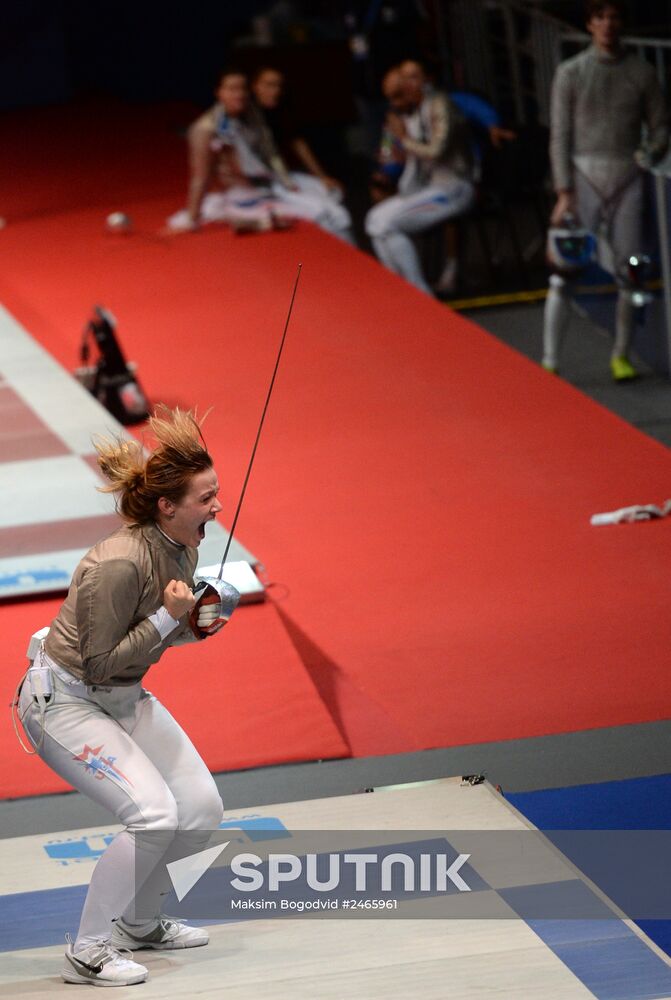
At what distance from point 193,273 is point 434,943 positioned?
7.16 metres

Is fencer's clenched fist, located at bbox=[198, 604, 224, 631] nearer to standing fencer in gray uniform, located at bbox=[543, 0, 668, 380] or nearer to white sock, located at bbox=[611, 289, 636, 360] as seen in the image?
standing fencer in gray uniform, located at bbox=[543, 0, 668, 380]

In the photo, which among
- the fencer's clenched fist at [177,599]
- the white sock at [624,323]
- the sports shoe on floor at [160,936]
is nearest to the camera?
the fencer's clenched fist at [177,599]

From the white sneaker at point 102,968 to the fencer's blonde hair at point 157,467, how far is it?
0.91 metres

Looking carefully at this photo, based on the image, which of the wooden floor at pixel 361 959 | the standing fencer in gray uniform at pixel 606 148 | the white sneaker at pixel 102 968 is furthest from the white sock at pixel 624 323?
the white sneaker at pixel 102 968

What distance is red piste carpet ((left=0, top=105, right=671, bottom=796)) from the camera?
4.82m

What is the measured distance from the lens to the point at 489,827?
3.94 m

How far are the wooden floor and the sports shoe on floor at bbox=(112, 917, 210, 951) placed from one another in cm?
3

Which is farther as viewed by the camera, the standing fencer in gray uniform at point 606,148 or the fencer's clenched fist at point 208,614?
the standing fencer in gray uniform at point 606,148

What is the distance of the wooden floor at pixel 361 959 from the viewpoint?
3.22m

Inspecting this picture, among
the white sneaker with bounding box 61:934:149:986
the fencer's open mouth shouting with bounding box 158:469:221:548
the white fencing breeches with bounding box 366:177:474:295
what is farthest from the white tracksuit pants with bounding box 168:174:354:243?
the white sneaker with bounding box 61:934:149:986

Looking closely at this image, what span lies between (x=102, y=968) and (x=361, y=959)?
56 cm

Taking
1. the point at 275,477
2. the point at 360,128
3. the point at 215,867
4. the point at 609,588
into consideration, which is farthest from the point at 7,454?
the point at 360,128

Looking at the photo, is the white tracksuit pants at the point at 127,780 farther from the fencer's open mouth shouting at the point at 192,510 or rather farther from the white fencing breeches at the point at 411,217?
the white fencing breeches at the point at 411,217

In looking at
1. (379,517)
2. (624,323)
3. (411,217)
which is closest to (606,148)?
(624,323)
